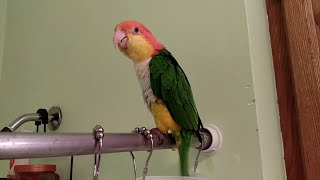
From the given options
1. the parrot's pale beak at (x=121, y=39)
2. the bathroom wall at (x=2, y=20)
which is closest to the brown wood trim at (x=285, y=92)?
the parrot's pale beak at (x=121, y=39)

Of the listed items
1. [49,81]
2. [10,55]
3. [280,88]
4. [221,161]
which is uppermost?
[10,55]

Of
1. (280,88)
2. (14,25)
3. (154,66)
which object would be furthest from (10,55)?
(280,88)

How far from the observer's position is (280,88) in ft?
1.74

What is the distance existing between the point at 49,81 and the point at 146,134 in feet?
2.25

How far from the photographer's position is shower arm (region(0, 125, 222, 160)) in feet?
1.01

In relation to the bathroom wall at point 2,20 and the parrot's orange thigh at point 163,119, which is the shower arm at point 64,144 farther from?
the bathroom wall at point 2,20

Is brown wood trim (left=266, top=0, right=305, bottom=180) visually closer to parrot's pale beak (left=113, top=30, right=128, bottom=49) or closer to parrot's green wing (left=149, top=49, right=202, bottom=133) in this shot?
parrot's green wing (left=149, top=49, right=202, bottom=133)

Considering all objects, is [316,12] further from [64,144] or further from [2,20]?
[2,20]

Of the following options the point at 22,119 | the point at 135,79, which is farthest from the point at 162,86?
the point at 22,119

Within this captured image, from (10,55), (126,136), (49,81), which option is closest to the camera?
(126,136)

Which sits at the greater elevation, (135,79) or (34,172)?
(135,79)

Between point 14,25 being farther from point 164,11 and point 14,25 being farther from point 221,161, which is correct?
point 221,161

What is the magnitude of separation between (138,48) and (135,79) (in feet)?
0.91

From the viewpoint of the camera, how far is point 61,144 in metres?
0.35
